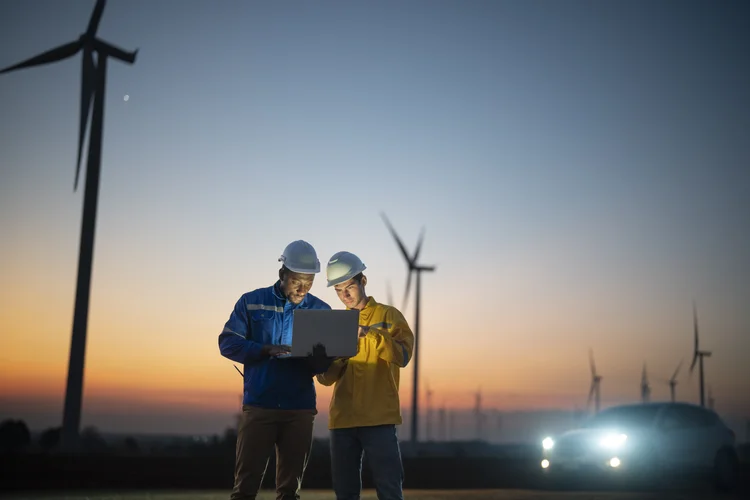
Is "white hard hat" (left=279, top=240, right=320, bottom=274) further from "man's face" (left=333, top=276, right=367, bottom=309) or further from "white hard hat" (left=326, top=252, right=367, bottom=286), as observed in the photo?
"man's face" (left=333, top=276, right=367, bottom=309)

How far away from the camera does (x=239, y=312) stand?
5.59m

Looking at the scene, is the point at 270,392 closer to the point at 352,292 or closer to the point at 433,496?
the point at 352,292

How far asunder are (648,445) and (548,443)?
172 cm

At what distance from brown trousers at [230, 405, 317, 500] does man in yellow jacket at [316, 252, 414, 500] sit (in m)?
0.26

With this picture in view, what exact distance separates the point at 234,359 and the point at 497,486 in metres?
10.1

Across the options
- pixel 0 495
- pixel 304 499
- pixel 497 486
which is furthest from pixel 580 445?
pixel 0 495

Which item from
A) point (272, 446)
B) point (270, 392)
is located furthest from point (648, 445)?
point (270, 392)

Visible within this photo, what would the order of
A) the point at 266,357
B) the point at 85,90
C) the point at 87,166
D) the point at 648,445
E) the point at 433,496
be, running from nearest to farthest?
the point at 266,357
the point at 433,496
the point at 648,445
the point at 87,166
the point at 85,90

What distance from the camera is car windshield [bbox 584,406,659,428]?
13.6 meters

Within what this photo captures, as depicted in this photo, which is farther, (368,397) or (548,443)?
(548,443)

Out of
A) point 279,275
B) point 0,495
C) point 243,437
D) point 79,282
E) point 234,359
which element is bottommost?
point 0,495

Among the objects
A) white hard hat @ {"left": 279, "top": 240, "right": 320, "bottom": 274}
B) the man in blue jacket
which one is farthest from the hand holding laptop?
white hard hat @ {"left": 279, "top": 240, "right": 320, "bottom": 274}

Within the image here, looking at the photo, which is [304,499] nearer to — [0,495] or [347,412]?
[0,495]

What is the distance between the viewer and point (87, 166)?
2128cm
